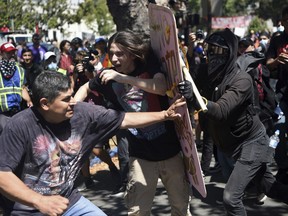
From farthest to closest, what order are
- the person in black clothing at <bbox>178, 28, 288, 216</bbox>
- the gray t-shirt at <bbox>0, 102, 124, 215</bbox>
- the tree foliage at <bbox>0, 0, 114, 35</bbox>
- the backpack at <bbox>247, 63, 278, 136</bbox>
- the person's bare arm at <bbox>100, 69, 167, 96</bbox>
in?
1. the tree foliage at <bbox>0, 0, 114, 35</bbox>
2. the backpack at <bbox>247, 63, 278, 136</bbox>
3. the person in black clothing at <bbox>178, 28, 288, 216</bbox>
4. the person's bare arm at <bbox>100, 69, 167, 96</bbox>
5. the gray t-shirt at <bbox>0, 102, 124, 215</bbox>

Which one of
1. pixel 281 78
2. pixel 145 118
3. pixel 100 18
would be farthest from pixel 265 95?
pixel 100 18

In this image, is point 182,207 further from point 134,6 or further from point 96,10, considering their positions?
point 96,10

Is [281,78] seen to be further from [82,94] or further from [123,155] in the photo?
[82,94]

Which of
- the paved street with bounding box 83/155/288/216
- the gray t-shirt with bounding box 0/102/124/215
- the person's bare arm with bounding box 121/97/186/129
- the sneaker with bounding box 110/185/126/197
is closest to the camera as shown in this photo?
the gray t-shirt with bounding box 0/102/124/215

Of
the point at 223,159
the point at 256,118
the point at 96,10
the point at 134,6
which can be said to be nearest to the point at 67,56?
the point at 134,6

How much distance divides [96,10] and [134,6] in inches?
1880

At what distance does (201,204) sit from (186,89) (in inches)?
103

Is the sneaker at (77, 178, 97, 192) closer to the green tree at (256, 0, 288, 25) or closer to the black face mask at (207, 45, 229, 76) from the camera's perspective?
the black face mask at (207, 45, 229, 76)

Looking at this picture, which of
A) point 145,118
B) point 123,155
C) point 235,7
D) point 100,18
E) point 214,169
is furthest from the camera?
point 235,7

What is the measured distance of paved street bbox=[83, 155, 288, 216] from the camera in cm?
520

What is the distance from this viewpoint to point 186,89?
3.14m

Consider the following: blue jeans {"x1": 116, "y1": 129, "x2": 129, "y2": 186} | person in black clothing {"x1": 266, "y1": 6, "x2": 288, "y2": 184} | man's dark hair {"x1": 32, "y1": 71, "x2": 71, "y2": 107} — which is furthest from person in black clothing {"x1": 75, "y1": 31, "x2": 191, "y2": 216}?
blue jeans {"x1": 116, "y1": 129, "x2": 129, "y2": 186}

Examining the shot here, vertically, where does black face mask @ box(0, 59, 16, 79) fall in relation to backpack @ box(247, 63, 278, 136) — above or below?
above

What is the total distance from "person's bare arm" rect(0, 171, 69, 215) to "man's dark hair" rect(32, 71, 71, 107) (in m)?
0.47
